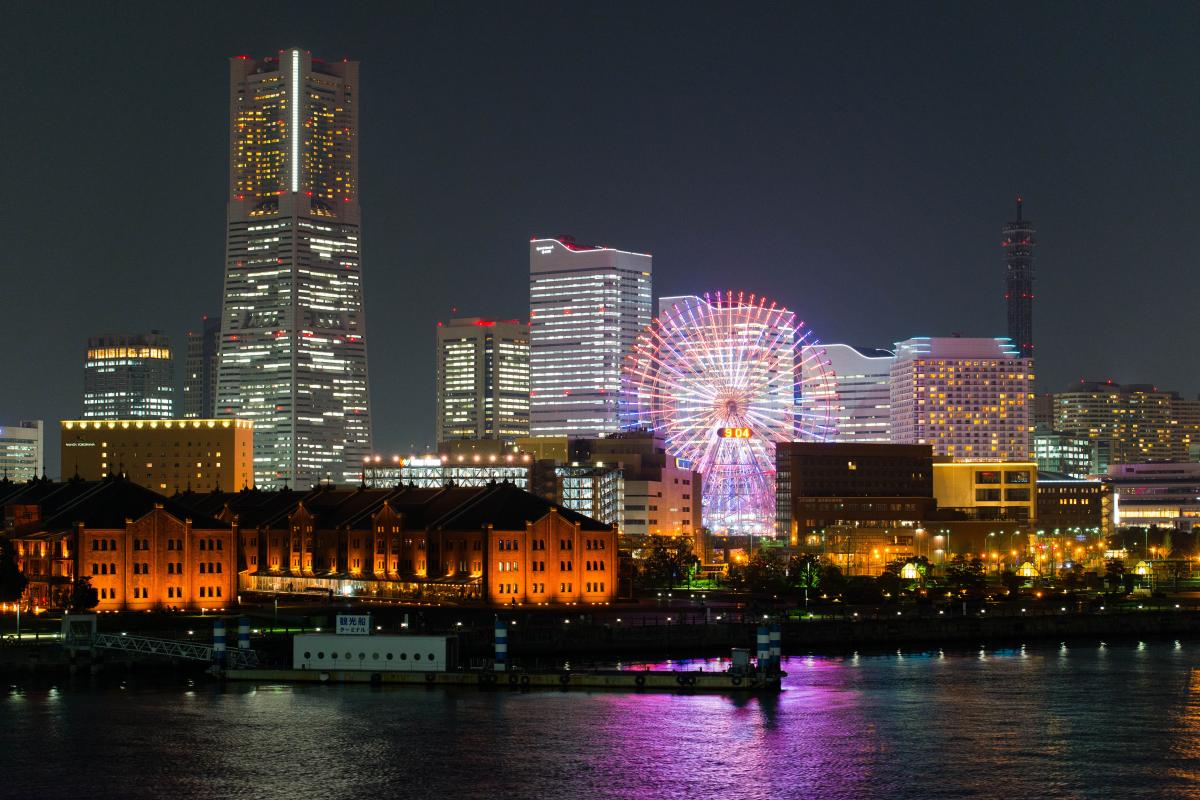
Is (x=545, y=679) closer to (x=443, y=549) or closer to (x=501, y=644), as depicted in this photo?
(x=501, y=644)

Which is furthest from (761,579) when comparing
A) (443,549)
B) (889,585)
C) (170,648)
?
(170,648)

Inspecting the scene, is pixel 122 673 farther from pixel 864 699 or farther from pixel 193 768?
pixel 864 699

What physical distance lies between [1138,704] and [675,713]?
27.1 meters

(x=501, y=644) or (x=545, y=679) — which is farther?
(x=501, y=644)

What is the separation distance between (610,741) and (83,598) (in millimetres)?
62074

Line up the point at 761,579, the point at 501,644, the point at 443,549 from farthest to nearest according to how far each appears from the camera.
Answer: the point at 761,579, the point at 443,549, the point at 501,644

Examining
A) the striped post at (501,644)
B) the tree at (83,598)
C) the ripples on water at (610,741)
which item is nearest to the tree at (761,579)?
the ripples on water at (610,741)

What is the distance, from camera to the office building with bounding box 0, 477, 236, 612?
5664 inches

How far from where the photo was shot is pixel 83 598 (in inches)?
5438

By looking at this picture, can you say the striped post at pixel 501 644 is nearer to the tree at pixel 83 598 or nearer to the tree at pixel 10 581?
the tree at pixel 83 598

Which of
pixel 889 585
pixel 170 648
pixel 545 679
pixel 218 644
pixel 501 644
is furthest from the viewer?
pixel 889 585

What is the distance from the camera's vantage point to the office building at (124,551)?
5664 inches

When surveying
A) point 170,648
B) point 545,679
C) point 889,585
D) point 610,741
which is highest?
point 889,585

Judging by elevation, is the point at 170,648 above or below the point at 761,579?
below
